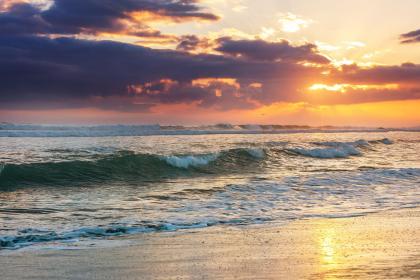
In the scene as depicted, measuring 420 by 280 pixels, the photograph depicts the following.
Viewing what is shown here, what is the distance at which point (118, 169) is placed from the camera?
18.6 metres

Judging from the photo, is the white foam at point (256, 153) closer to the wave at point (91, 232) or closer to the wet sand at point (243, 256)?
the wave at point (91, 232)

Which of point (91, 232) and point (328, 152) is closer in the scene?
point (91, 232)

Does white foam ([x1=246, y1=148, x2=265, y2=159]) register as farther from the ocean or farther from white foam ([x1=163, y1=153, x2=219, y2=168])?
white foam ([x1=163, y1=153, x2=219, y2=168])

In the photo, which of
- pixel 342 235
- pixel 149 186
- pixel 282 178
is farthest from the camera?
pixel 282 178

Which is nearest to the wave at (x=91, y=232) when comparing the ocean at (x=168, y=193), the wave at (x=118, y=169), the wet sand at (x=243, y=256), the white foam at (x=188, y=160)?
the ocean at (x=168, y=193)

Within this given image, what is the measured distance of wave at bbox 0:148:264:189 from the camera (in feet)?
52.9

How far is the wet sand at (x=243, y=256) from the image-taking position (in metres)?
5.77

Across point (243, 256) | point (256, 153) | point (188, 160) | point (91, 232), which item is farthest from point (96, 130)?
point (243, 256)

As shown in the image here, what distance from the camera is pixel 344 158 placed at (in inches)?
1114

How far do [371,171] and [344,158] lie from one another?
871 cm

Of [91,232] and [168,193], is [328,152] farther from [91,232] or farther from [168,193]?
[91,232]

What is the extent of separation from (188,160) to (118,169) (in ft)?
10.7

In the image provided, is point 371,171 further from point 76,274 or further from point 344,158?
point 76,274

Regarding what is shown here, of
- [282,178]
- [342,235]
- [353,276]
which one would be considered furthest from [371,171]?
[353,276]
